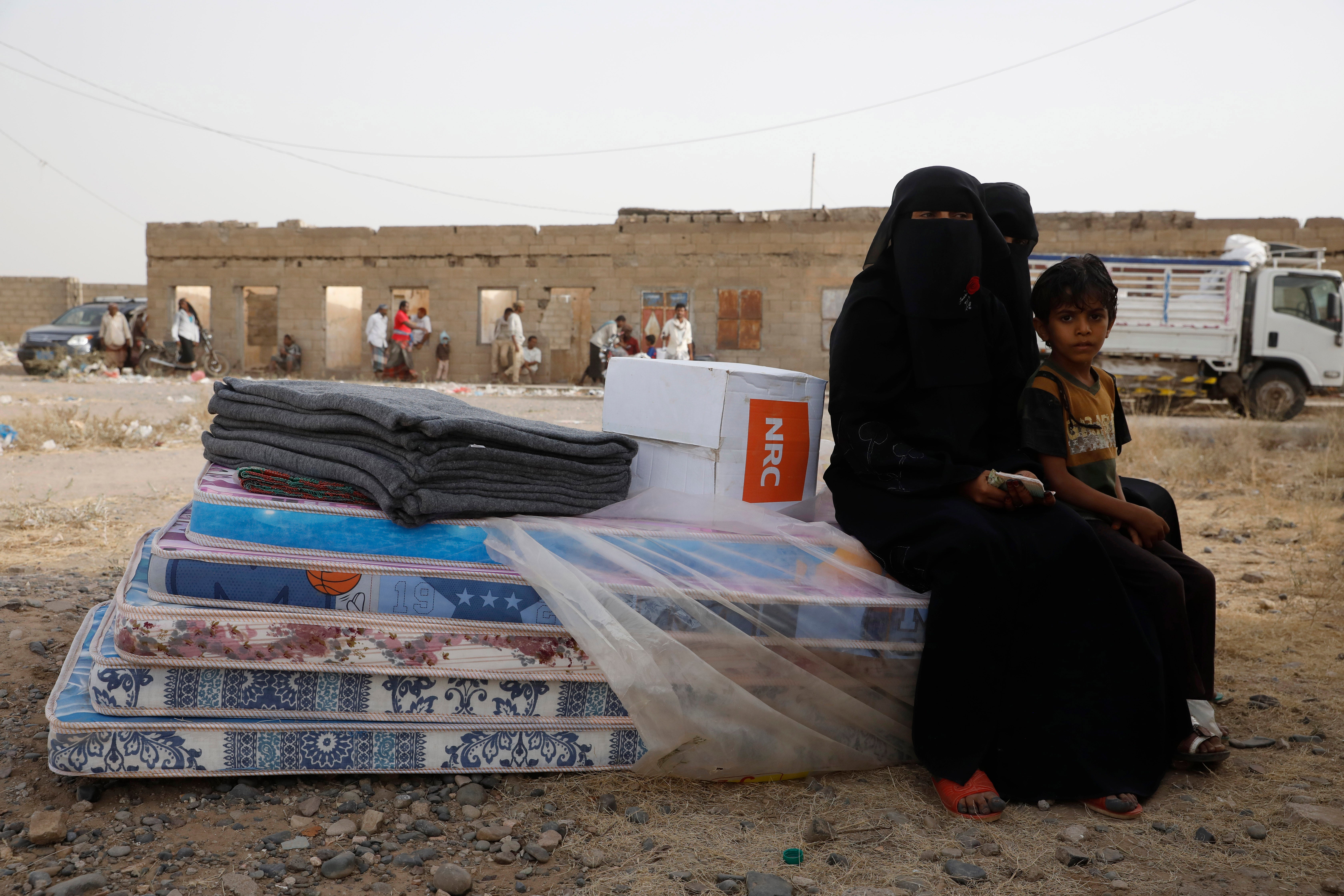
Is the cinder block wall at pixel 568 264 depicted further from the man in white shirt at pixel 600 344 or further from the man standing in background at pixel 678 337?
the man standing in background at pixel 678 337

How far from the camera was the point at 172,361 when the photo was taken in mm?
17578

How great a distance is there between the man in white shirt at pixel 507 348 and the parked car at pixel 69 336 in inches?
270

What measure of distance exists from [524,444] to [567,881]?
971 mm

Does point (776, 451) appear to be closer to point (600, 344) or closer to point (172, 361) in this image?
point (600, 344)

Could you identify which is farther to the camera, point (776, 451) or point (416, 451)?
point (776, 451)

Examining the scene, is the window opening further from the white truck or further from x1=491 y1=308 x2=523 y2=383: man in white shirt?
the white truck

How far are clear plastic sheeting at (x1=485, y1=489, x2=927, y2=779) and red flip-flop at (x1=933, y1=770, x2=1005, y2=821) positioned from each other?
0.18m

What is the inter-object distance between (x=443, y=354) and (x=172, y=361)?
17.2 ft

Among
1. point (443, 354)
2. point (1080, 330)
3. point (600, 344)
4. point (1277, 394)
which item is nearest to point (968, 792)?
point (1080, 330)

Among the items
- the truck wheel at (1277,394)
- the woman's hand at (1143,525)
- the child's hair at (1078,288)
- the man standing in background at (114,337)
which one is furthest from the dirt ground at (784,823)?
the man standing in background at (114,337)

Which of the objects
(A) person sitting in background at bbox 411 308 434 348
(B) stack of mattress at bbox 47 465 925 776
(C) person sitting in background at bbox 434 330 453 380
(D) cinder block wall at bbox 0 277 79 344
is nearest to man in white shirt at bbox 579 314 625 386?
(C) person sitting in background at bbox 434 330 453 380

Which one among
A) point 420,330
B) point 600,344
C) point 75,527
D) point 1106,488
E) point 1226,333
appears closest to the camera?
point 1106,488

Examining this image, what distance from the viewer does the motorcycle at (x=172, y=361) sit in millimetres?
17047

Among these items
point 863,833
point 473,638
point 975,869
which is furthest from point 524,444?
point 975,869
